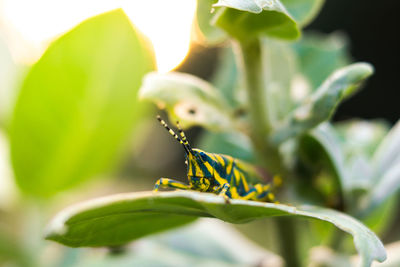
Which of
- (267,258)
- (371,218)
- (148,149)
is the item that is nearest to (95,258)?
(267,258)

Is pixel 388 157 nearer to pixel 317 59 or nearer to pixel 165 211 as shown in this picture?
pixel 317 59

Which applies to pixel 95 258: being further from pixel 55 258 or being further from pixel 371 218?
pixel 371 218

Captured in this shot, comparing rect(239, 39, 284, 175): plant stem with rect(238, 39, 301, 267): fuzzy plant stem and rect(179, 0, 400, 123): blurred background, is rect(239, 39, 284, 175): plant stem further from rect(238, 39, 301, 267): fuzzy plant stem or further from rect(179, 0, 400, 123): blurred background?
rect(179, 0, 400, 123): blurred background

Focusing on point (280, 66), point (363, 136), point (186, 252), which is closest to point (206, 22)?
point (280, 66)

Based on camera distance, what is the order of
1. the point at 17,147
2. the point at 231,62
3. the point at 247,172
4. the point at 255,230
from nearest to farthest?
the point at 247,172 → the point at 17,147 → the point at 231,62 → the point at 255,230

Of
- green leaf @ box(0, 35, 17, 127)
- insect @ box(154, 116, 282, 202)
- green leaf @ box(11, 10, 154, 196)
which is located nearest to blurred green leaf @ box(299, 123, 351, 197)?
insect @ box(154, 116, 282, 202)
